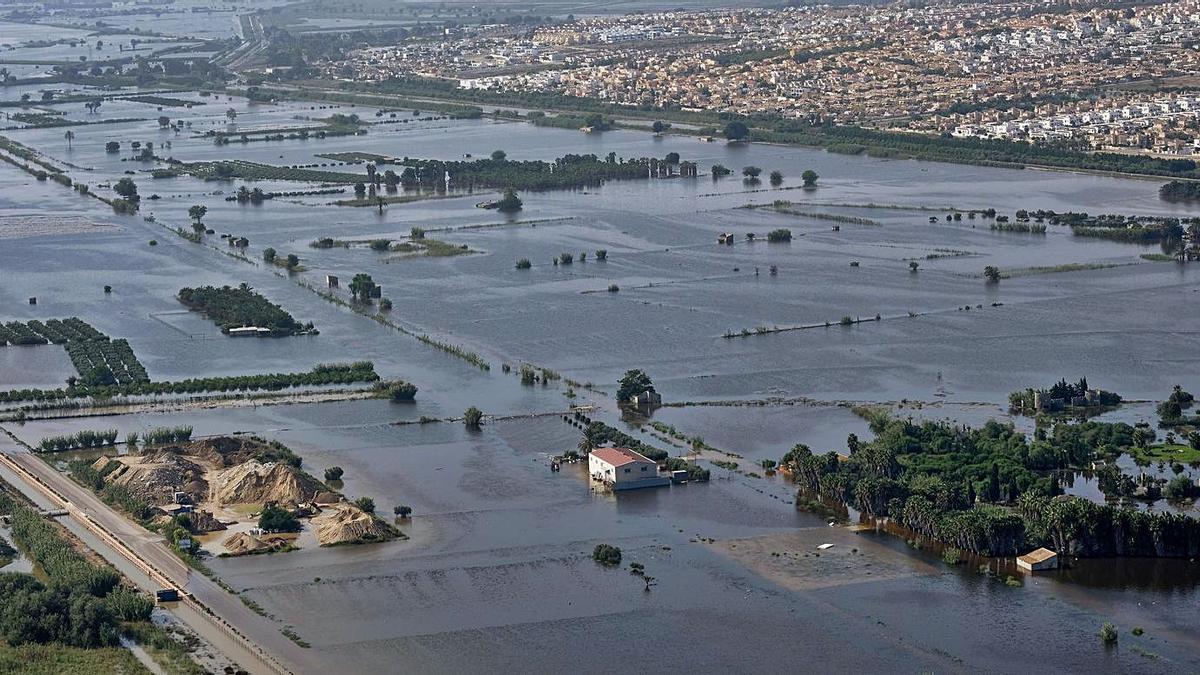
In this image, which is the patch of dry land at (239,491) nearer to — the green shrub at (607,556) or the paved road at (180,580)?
the paved road at (180,580)

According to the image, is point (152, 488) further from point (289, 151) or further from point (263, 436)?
point (289, 151)

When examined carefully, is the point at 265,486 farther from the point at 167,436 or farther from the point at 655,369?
the point at 655,369

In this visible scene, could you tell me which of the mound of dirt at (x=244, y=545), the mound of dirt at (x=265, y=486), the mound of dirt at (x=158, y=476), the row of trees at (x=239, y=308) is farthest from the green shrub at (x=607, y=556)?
the row of trees at (x=239, y=308)

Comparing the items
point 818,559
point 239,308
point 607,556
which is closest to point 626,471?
point 607,556

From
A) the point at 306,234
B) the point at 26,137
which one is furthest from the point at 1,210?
the point at 26,137

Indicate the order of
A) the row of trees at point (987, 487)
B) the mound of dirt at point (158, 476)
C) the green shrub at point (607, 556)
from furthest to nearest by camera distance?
1. the mound of dirt at point (158, 476)
2. the green shrub at point (607, 556)
3. the row of trees at point (987, 487)

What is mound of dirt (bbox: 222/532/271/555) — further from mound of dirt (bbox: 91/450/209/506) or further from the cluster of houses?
the cluster of houses
